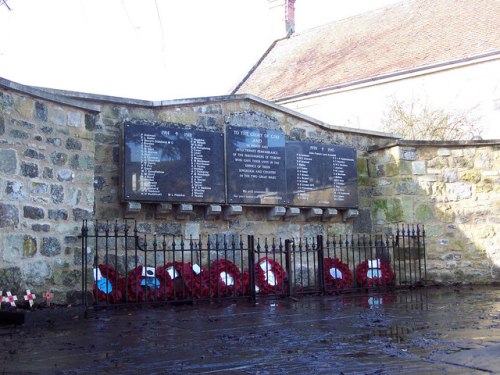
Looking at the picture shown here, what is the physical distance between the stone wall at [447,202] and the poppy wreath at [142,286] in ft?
14.1

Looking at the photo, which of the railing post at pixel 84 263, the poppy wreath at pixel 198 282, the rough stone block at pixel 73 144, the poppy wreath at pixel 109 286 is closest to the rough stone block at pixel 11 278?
the railing post at pixel 84 263

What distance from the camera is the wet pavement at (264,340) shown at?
3405mm

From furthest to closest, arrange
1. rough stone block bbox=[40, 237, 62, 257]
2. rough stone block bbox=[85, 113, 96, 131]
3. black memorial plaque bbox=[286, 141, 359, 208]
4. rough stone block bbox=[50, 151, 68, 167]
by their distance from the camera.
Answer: black memorial plaque bbox=[286, 141, 359, 208], rough stone block bbox=[85, 113, 96, 131], rough stone block bbox=[50, 151, 68, 167], rough stone block bbox=[40, 237, 62, 257]

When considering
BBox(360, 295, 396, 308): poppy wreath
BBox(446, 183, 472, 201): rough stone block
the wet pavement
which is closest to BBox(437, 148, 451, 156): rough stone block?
BBox(446, 183, 472, 201): rough stone block

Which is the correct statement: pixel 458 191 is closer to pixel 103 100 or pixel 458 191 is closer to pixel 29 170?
pixel 103 100

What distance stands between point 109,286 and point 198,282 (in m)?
1.16

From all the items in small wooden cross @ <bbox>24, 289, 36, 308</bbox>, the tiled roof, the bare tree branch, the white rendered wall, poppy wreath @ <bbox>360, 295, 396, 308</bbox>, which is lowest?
poppy wreath @ <bbox>360, 295, 396, 308</bbox>

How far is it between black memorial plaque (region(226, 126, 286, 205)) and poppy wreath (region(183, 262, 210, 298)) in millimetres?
1209

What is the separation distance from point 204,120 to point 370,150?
3.26 meters

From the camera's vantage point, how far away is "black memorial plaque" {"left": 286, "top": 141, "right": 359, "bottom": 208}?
30.9ft

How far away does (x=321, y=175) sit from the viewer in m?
9.71

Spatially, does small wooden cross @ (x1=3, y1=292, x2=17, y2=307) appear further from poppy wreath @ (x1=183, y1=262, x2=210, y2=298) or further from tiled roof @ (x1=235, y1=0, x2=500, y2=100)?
tiled roof @ (x1=235, y1=0, x2=500, y2=100)

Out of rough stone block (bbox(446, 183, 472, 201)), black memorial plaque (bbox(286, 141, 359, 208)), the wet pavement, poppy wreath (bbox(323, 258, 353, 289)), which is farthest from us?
rough stone block (bbox(446, 183, 472, 201))

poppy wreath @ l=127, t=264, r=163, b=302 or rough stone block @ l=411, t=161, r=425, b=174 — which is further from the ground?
rough stone block @ l=411, t=161, r=425, b=174
